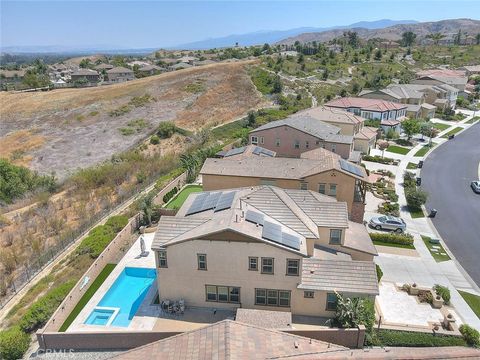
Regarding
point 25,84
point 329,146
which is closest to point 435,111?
point 329,146

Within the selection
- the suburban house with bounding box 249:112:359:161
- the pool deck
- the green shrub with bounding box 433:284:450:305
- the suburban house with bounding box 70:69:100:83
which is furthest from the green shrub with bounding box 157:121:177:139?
the suburban house with bounding box 70:69:100:83

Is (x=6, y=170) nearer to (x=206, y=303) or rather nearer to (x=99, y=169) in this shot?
(x=99, y=169)

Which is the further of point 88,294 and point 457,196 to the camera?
point 457,196

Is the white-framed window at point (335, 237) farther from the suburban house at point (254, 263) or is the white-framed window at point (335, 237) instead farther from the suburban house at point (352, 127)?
the suburban house at point (352, 127)

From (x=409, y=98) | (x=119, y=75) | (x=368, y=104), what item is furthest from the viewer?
(x=119, y=75)

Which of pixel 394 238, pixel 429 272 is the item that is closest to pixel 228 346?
pixel 429 272

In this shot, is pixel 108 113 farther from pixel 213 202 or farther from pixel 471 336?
pixel 471 336
